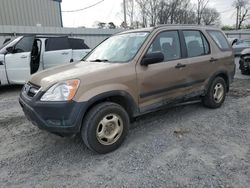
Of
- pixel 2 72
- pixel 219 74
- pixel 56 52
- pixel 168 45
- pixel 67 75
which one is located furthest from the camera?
pixel 56 52

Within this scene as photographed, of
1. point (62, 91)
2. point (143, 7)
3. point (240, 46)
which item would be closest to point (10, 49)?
point (62, 91)

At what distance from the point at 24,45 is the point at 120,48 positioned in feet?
15.1

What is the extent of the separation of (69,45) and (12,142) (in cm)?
531

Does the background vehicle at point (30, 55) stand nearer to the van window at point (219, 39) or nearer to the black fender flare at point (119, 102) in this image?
the black fender flare at point (119, 102)

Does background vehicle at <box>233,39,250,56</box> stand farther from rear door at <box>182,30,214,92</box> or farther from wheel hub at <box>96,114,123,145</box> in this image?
wheel hub at <box>96,114,123,145</box>

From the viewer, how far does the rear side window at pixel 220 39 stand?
5.17m

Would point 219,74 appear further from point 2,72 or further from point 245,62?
point 2,72

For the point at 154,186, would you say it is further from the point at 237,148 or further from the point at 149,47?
the point at 149,47

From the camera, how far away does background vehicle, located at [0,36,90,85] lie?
7.26m

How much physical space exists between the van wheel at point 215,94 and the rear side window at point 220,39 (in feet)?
2.38

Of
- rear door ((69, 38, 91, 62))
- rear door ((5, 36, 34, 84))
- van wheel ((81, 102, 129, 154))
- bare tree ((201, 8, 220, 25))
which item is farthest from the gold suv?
bare tree ((201, 8, 220, 25))

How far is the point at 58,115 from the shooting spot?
122 inches

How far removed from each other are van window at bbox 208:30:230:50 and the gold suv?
38 millimetres

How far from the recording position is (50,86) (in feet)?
10.5
